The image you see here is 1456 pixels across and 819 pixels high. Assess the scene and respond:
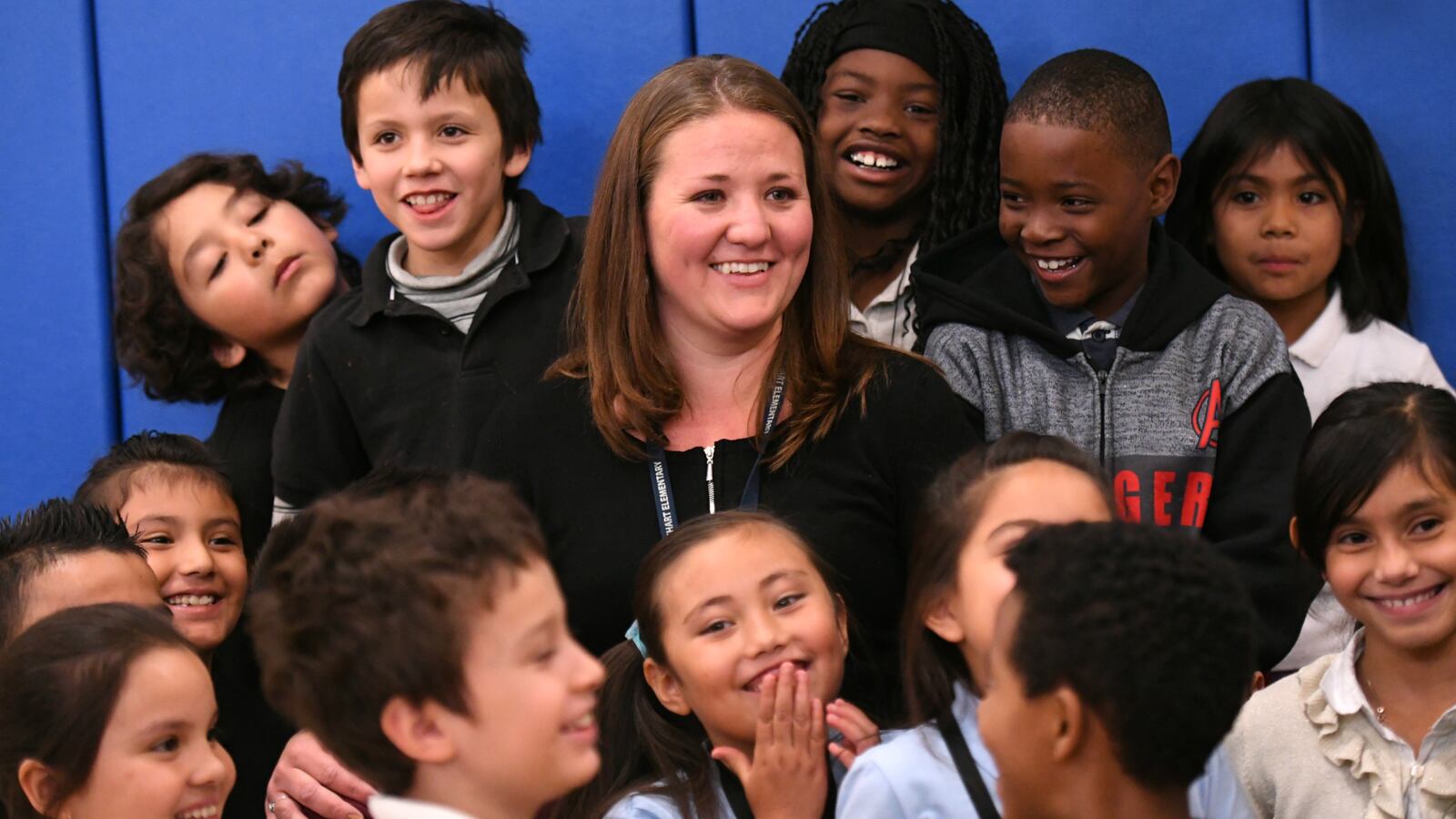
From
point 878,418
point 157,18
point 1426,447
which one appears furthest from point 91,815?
point 157,18

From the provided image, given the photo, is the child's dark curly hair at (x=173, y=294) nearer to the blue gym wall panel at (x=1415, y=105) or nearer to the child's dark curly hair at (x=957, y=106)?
the child's dark curly hair at (x=957, y=106)

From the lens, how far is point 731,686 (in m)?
2.15

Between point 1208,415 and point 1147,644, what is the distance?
113cm

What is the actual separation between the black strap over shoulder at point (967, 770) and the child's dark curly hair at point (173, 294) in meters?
1.89

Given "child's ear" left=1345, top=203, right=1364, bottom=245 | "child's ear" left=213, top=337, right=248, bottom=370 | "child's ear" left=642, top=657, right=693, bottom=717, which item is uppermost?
"child's ear" left=1345, top=203, right=1364, bottom=245

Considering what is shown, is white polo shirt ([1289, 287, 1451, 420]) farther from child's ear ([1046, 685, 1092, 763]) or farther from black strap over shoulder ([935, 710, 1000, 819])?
child's ear ([1046, 685, 1092, 763])

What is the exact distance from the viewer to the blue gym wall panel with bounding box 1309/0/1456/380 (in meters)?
3.25

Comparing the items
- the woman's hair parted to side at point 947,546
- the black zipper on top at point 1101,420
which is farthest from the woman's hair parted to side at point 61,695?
the black zipper on top at point 1101,420

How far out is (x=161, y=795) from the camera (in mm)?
2070

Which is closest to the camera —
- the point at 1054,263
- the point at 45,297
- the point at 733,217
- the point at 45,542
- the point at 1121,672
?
the point at 1121,672

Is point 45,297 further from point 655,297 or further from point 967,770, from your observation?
point 967,770

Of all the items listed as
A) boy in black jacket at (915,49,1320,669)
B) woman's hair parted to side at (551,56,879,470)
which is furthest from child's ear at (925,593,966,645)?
boy in black jacket at (915,49,1320,669)

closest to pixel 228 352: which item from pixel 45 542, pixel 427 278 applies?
pixel 427 278

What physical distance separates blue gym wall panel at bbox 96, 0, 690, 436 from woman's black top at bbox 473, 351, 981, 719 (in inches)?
47.5
